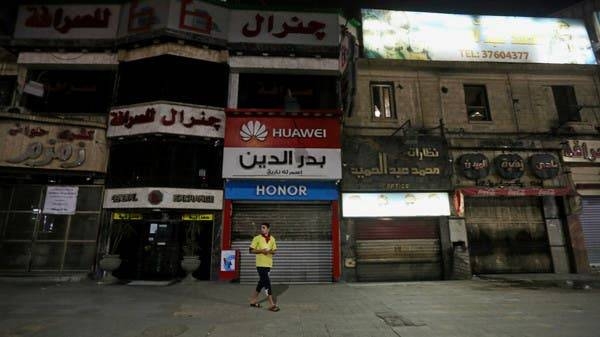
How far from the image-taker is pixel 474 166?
513 inches

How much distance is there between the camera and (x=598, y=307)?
23.5ft

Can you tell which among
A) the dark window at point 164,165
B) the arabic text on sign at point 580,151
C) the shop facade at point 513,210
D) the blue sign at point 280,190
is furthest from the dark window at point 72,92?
the arabic text on sign at point 580,151

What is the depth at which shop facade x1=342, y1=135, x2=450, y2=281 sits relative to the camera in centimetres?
1208

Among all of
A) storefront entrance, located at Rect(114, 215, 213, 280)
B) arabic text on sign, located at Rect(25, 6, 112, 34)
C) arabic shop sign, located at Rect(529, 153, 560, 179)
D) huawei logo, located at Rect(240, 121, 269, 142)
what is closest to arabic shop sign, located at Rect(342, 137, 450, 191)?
huawei logo, located at Rect(240, 121, 269, 142)

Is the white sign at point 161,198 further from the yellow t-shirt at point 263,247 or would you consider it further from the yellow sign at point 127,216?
the yellow t-shirt at point 263,247

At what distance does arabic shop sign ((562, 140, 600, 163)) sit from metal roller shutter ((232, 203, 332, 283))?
35.2ft

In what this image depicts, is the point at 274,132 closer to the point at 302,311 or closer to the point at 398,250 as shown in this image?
the point at 398,250

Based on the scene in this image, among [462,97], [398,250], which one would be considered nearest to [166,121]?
[398,250]

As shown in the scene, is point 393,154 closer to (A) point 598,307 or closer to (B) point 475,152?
(B) point 475,152

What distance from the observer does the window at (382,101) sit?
14.0 meters

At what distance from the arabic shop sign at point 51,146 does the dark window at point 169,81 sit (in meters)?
1.98

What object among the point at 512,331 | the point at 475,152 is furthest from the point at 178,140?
the point at 475,152

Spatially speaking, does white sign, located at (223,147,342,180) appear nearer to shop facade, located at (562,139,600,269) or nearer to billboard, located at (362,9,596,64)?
billboard, located at (362,9,596,64)

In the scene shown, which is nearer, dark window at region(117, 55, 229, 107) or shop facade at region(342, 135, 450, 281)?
shop facade at region(342, 135, 450, 281)
